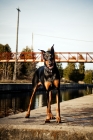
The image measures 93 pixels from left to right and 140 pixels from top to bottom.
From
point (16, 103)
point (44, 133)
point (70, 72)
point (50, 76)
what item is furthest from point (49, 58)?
point (70, 72)

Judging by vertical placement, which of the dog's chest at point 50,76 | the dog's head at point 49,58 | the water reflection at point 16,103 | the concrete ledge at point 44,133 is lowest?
the water reflection at point 16,103

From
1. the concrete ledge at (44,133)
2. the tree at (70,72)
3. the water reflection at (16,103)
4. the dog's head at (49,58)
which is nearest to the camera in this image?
the concrete ledge at (44,133)

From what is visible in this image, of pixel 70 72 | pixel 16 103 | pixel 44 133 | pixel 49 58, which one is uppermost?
pixel 49 58

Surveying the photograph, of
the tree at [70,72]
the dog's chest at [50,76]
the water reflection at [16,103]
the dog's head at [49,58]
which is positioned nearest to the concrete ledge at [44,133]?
the dog's chest at [50,76]

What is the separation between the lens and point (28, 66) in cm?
6581

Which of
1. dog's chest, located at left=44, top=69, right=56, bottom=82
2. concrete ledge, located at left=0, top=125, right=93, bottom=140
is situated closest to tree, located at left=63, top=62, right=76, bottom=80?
dog's chest, located at left=44, top=69, right=56, bottom=82

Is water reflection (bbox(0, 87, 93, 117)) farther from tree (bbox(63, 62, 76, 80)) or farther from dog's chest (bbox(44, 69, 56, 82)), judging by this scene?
tree (bbox(63, 62, 76, 80))

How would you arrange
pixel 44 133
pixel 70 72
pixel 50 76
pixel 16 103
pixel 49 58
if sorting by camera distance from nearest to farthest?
1. pixel 44 133
2. pixel 49 58
3. pixel 50 76
4. pixel 16 103
5. pixel 70 72

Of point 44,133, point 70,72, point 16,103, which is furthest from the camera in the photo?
point 70,72

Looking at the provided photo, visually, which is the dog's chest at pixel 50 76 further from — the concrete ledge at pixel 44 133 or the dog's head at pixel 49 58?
the concrete ledge at pixel 44 133

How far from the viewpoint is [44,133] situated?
3.69 meters

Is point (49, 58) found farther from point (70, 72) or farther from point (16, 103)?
point (70, 72)

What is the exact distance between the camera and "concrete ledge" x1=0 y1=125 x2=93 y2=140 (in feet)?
11.8

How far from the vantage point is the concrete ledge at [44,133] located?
3.60 meters
